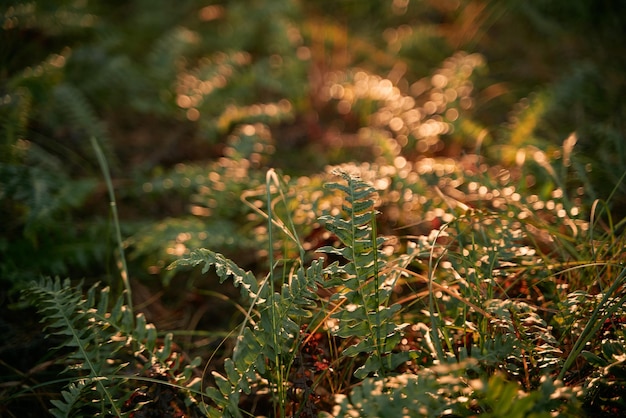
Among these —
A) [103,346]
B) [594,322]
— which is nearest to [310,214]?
[103,346]

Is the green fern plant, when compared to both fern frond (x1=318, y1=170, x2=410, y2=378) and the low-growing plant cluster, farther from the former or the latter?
fern frond (x1=318, y1=170, x2=410, y2=378)

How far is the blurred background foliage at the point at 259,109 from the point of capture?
189 cm

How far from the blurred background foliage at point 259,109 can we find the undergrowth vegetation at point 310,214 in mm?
15

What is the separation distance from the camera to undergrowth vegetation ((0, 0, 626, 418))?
47.6 inches

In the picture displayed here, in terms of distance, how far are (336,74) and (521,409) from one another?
7.75ft

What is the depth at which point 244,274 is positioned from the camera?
4.13ft

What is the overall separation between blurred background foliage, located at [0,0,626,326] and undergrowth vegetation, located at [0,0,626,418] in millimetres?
15

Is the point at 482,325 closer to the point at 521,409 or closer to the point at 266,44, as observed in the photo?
the point at 521,409

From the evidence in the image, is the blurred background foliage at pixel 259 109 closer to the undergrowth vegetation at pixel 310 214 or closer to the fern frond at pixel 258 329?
the undergrowth vegetation at pixel 310 214

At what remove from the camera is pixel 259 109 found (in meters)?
2.38

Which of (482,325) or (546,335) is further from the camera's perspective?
(482,325)

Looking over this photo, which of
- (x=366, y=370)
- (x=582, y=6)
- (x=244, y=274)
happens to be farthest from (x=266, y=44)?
(x=366, y=370)

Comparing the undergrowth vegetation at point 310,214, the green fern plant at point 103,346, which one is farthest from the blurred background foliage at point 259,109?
the green fern plant at point 103,346

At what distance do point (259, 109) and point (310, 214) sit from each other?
92cm
